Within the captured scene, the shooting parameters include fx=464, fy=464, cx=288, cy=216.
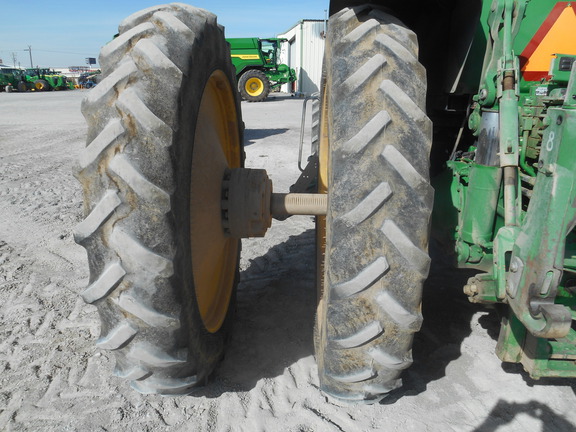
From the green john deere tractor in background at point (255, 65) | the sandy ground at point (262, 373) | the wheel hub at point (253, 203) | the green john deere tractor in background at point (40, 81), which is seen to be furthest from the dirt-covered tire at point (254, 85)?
the green john deere tractor in background at point (40, 81)

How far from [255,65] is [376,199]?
67.5 feet

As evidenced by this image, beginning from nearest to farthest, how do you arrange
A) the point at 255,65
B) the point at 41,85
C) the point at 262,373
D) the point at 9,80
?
the point at 262,373 → the point at 255,65 → the point at 9,80 → the point at 41,85

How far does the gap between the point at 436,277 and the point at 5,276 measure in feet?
10.4

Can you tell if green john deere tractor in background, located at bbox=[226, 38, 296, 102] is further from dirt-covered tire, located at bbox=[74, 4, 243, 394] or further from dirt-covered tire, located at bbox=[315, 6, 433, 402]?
dirt-covered tire, located at bbox=[315, 6, 433, 402]

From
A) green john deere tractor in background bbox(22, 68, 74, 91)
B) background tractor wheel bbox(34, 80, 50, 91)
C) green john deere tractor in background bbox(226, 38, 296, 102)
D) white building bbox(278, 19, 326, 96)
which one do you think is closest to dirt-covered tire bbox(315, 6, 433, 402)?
green john deere tractor in background bbox(226, 38, 296, 102)

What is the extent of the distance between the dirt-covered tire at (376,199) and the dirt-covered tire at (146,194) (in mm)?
538

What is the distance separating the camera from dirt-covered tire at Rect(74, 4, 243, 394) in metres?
1.55

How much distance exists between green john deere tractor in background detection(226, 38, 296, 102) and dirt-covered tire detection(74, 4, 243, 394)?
19.3 meters

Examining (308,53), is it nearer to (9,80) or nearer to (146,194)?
(9,80)

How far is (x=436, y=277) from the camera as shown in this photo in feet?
10.9

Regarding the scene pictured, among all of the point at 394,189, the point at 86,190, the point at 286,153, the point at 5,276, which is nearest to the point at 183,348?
the point at 86,190

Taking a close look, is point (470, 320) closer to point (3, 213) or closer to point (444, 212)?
point (444, 212)

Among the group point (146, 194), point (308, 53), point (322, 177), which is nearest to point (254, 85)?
point (308, 53)

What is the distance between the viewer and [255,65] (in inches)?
824
